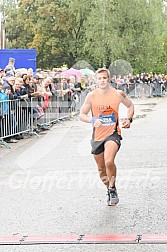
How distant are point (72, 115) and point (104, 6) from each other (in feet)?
72.8

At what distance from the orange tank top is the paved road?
0.93 metres

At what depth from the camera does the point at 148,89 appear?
132ft

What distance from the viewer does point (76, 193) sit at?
8.19m

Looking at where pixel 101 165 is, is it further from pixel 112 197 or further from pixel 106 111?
pixel 106 111

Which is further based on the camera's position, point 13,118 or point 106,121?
point 13,118

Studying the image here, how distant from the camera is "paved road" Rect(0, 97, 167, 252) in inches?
248

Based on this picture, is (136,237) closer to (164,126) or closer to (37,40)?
(164,126)

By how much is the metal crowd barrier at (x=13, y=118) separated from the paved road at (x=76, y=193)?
463 mm

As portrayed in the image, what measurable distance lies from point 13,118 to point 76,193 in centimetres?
636

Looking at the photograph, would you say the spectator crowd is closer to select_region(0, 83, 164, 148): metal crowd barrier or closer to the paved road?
select_region(0, 83, 164, 148): metal crowd barrier

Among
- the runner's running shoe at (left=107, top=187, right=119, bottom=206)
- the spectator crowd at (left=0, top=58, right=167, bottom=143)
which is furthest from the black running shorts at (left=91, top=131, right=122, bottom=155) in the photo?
the spectator crowd at (left=0, top=58, right=167, bottom=143)

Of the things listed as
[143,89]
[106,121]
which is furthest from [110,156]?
[143,89]

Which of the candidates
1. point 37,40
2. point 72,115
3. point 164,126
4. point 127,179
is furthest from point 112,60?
point 127,179

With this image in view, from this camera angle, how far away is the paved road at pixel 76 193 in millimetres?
6309
